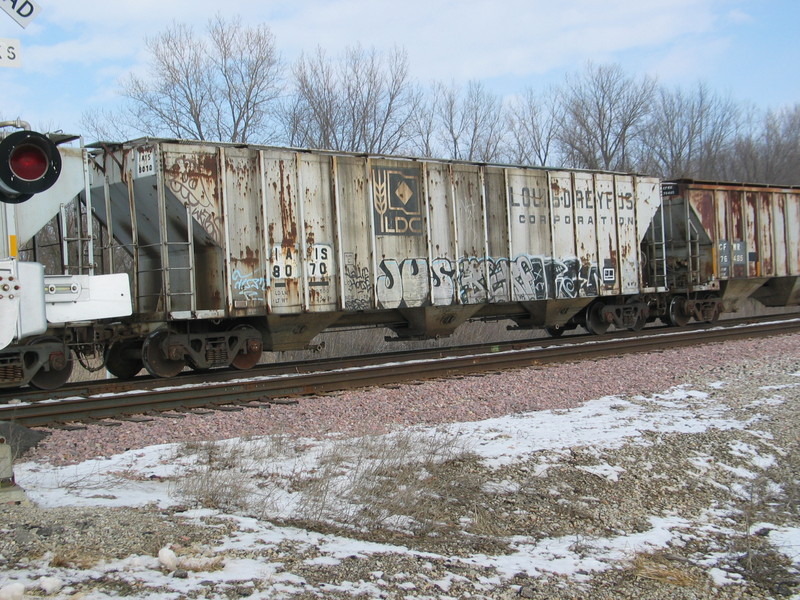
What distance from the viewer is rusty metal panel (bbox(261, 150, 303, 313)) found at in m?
11.5

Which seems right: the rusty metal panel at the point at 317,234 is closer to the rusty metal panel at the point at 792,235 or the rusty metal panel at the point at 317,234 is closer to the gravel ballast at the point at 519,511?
the gravel ballast at the point at 519,511

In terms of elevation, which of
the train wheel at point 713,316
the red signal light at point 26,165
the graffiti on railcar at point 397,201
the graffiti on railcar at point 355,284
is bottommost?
the train wheel at point 713,316

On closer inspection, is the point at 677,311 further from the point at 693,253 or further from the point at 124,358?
the point at 124,358

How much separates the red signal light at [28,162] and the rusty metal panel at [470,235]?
962 centimetres

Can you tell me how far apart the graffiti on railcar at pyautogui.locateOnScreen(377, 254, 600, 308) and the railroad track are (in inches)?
39.5

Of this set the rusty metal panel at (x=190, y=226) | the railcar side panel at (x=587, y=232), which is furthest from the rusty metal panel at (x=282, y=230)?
the railcar side panel at (x=587, y=232)

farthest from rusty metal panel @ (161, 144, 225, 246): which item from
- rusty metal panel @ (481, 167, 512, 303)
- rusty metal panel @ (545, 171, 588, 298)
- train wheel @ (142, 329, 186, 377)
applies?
rusty metal panel @ (545, 171, 588, 298)

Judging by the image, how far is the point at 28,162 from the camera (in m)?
4.48

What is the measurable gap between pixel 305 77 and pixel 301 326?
63.1ft

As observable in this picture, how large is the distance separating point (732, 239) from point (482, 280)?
8.58 meters

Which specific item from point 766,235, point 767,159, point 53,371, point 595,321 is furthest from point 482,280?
point 767,159

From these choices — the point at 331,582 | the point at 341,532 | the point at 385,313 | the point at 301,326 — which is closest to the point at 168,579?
the point at 331,582

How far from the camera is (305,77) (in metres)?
28.8

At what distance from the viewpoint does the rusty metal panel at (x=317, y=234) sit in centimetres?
1186
